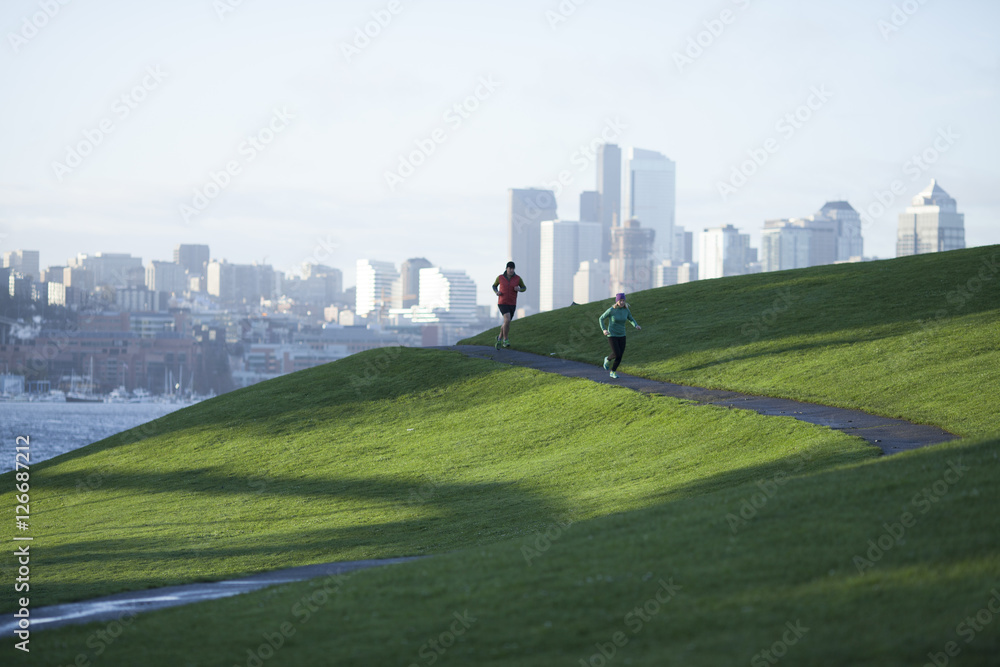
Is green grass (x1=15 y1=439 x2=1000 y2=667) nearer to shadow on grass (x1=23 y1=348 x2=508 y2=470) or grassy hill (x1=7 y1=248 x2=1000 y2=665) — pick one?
grassy hill (x1=7 y1=248 x2=1000 y2=665)

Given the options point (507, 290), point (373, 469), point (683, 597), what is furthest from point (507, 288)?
point (683, 597)

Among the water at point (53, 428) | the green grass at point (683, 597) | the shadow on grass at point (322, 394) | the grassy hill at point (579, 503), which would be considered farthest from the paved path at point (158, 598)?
the water at point (53, 428)

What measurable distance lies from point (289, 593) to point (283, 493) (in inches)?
414

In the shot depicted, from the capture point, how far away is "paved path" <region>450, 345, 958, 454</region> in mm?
15199

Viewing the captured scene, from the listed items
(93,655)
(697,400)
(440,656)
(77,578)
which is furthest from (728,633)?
(697,400)

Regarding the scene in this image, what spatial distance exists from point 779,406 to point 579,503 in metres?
6.55

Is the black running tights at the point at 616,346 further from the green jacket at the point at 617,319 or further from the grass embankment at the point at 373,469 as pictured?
the grass embankment at the point at 373,469

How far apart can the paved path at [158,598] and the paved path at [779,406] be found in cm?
878

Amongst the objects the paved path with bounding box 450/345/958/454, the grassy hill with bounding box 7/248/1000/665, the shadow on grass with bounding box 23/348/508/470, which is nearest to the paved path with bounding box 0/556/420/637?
the grassy hill with bounding box 7/248/1000/665

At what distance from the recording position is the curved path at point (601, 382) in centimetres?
1100

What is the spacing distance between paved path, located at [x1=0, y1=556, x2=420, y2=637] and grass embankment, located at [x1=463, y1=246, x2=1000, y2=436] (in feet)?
37.1

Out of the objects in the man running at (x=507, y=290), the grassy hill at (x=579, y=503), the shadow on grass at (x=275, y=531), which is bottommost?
the shadow on grass at (x=275, y=531)

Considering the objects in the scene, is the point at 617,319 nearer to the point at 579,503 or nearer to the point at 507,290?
the point at 507,290

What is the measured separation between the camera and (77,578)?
14.0 m
